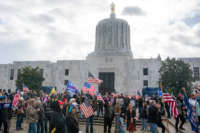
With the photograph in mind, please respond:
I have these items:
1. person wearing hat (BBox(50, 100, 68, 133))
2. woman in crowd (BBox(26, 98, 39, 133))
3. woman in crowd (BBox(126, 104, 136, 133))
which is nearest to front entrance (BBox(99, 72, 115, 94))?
woman in crowd (BBox(126, 104, 136, 133))

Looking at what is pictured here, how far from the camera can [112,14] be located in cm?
4428

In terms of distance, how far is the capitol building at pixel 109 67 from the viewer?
33.6 m

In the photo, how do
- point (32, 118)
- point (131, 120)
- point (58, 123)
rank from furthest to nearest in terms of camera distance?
point (131, 120)
point (32, 118)
point (58, 123)

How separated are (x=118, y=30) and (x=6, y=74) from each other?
27257mm

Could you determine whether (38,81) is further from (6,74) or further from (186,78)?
(186,78)

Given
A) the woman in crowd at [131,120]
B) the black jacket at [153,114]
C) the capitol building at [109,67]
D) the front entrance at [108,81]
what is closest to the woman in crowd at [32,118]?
the woman in crowd at [131,120]

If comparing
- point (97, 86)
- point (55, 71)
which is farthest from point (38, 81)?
point (97, 86)

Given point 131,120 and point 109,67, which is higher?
point 109,67

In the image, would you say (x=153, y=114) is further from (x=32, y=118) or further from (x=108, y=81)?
(x=108, y=81)

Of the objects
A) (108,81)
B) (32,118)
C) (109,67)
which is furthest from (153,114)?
(109,67)

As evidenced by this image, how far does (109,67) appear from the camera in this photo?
1406 inches

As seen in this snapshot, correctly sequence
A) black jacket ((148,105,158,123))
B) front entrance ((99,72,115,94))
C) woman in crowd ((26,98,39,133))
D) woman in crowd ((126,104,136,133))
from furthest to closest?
front entrance ((99,72,115,94)) → woman in crowd ((126,104,136,133)) → black jacket ((148,105,158,123)) → woman in crowd ((26,98,39,133))

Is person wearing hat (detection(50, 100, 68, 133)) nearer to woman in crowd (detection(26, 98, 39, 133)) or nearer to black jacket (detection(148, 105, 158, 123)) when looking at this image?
woman in crowd (detection(26, 98, 39, 133))

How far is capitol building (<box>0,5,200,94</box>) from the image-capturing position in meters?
33.6
